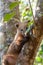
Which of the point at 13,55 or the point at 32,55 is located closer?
the point at 32,55

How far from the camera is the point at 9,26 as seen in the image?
5.55 ft

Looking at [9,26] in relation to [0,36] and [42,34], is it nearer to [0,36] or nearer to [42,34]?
[0,36]

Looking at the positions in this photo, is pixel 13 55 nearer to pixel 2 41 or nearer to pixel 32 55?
pixel 2 41

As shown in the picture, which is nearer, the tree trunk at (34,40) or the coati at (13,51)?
the tree trunk at (34,40)

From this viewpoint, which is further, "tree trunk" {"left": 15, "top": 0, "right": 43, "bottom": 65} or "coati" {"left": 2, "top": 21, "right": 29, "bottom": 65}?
"coati" {"left": 2, "top": 21, "right": 29, "bottom": 65}

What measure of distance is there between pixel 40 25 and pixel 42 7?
10 centimetres

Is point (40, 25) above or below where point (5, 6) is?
below

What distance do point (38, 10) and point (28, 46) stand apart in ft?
0.69

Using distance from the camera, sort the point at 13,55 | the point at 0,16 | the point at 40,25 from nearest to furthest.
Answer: the point at 40,25 < the point at 13,55 < the point at 0,16

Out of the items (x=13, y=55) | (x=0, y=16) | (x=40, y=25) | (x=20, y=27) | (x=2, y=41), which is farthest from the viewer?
(x=20, y=27)

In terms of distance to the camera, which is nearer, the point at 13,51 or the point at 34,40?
the point at 34,40

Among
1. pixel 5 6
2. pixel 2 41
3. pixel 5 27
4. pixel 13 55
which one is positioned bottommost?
pixel 13 55

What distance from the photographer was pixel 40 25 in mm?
A: 1021

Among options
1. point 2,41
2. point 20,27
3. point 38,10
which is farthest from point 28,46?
point 20,27
